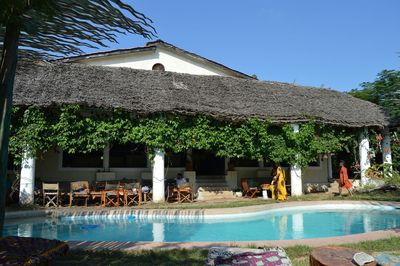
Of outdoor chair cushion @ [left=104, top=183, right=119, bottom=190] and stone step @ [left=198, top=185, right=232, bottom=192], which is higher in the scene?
outdoor chair cushion @ [left=104, top=183, right=119, bottom=190]

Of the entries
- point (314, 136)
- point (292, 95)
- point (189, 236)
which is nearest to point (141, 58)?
point (292, 95)

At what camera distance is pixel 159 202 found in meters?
14.1

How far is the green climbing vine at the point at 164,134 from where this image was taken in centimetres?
1308

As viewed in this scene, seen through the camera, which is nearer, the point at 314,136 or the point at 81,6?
the point at 81,6

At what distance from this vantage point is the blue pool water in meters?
9.55

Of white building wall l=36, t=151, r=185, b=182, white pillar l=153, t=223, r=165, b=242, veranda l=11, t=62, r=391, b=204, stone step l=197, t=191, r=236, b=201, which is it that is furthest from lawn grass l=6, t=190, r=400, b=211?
white building wall l=36, t=151, r=185, b=182

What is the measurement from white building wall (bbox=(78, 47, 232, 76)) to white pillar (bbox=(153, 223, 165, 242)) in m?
11.9

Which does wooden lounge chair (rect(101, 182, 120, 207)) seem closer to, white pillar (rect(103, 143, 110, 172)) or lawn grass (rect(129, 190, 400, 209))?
lawn grass (rect(129, 190, 400, 209))

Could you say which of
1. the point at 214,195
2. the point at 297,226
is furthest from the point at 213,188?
the point at 297,226

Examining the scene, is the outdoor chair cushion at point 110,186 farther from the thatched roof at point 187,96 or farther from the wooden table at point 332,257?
the wooden table at point 332,257

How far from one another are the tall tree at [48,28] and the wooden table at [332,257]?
314cm

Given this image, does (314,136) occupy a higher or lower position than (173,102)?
lower

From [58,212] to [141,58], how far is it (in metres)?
11.6

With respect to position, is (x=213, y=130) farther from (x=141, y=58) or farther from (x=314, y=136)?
(x=141, y=58)
